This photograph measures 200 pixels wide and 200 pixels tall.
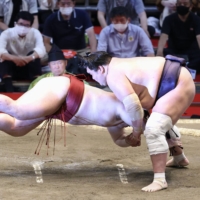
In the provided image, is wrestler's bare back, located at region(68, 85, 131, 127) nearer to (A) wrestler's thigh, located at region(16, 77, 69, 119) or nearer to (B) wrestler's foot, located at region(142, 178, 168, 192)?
(A) wrestler's thigh, located at region(16, 77, 69, 119)

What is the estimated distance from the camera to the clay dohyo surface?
2777 millimetres

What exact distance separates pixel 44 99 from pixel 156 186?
0.71m

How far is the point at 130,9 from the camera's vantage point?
5906 millimetres

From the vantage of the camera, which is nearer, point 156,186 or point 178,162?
point 156,186

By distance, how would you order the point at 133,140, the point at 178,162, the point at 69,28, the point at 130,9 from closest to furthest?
the point at 133,140, the point at 178,162, the point at 69,28, the point at 130,9

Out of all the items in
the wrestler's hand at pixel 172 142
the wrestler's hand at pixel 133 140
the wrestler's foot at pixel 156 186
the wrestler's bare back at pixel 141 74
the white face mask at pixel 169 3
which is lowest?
the wrestler's foot at pixel 156 186

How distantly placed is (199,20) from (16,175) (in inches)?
125

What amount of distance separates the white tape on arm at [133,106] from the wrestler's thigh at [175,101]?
0.12m

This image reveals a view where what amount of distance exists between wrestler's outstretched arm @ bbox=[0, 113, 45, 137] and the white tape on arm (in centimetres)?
54

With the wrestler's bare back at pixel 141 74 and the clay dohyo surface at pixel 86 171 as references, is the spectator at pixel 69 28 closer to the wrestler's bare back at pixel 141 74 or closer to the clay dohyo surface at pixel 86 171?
the clay dohyo surface at pixel 86 171

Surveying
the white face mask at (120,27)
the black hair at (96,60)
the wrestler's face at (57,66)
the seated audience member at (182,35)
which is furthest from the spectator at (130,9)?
the black hair at (96,60)

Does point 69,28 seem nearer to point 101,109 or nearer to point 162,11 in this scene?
point 162,11

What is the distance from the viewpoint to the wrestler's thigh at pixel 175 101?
2893 mm

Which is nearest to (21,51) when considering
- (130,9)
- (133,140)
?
(130,9)
